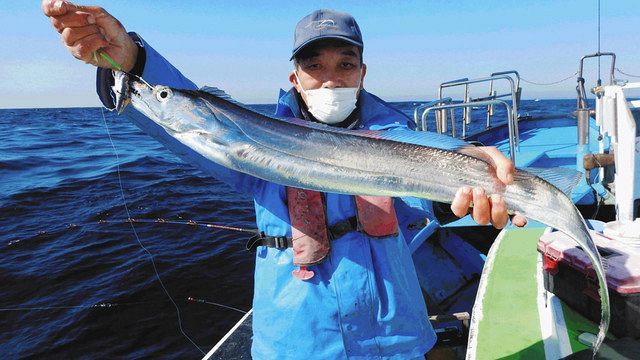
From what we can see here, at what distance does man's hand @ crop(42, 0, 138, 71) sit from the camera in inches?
85.6

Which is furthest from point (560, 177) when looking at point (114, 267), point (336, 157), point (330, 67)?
point (114, 267)

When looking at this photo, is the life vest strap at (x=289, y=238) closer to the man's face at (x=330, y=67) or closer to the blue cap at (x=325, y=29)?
the man's face at (x=330, y=67)

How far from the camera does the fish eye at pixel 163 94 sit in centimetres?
239

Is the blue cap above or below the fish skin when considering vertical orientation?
above

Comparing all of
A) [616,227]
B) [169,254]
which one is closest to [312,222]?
[616,227]

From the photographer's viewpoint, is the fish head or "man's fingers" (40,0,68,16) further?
the fish head

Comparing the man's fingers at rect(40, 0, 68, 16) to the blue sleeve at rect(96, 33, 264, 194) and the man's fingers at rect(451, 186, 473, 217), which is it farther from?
the man's fingers at rect(451, 186, 473, 217)

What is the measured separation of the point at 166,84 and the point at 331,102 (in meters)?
1.07

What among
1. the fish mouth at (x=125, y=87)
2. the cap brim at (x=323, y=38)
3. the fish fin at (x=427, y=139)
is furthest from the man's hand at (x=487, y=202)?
the fish mouth at (x=125, y=87)

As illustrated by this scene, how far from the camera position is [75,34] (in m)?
2.23

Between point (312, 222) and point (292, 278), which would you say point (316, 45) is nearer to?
point (312, 222)

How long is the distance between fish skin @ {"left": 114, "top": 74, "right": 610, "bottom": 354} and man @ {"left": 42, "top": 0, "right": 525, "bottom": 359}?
13 cm

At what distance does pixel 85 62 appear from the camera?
Result: 92.9 inches

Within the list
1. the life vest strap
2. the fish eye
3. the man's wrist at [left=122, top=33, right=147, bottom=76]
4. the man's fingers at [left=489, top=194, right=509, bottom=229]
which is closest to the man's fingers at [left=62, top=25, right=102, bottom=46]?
the man's wrist at [left=122, top=33, right=147, bottom=76]
